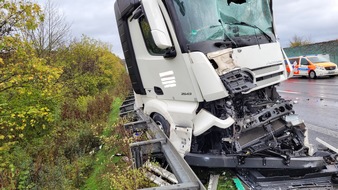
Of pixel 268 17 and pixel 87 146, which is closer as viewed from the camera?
pixel 268 17

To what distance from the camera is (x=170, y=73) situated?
14.6 ft

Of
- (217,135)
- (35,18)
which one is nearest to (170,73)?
(217,135)

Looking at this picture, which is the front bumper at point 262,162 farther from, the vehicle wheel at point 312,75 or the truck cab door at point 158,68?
the vehicle wheel at point 312,75

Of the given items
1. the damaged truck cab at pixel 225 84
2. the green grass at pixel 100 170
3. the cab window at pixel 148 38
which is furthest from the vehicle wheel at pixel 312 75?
the cab window at pixel 148 38

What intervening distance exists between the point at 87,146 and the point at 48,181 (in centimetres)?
247

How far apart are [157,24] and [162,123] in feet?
6.15

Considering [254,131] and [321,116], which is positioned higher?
[254,131]

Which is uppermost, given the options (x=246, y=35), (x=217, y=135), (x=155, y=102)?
(x=246, y=35)

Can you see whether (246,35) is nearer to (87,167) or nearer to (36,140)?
(87,167)

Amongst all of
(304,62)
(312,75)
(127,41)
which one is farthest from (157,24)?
(304,62)

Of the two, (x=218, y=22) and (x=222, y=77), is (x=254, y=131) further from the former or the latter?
(x=218, y=22)

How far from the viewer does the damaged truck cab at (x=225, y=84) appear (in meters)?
3.59

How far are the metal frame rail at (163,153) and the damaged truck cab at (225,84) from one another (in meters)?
0.30

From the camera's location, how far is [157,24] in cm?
394
